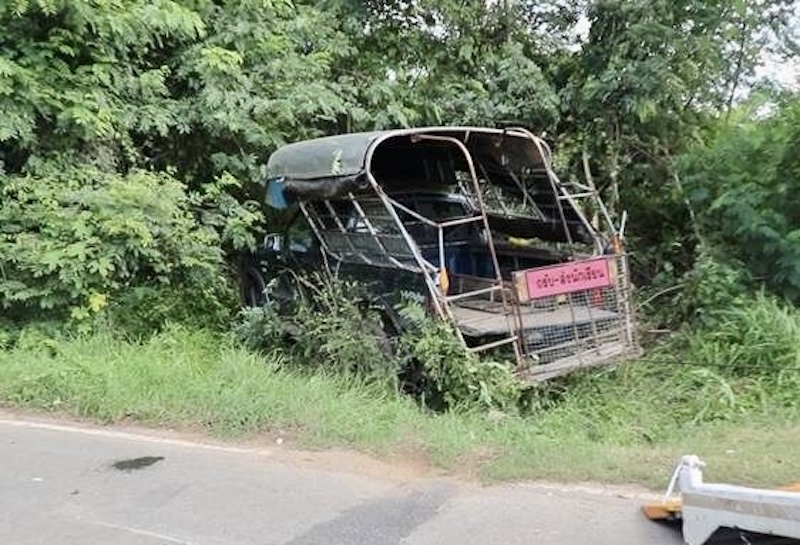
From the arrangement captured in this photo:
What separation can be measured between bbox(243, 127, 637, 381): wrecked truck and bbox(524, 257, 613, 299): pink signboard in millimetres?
12

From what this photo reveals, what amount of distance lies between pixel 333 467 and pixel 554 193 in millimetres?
4422

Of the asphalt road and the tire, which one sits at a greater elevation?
the tire

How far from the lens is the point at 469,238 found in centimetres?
927

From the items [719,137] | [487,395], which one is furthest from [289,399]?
[719,137]

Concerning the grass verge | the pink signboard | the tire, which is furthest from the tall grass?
the tire

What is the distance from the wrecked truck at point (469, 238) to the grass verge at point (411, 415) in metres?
0.54

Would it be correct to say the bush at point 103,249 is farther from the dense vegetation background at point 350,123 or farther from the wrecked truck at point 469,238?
the wrecked truck at point 469,238

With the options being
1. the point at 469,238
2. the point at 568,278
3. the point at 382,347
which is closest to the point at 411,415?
the point at 382,347

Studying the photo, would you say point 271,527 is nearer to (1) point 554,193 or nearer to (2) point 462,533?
(2) point 462,533

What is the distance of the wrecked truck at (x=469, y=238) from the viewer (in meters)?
7.17

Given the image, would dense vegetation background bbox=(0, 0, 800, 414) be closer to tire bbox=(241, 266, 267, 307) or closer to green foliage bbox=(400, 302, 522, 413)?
tire bbox=(241, 266, 267, 307)

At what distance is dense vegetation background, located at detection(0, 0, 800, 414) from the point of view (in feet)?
27.9

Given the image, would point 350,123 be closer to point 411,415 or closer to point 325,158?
point 325,158

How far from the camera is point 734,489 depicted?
12.0 ft
